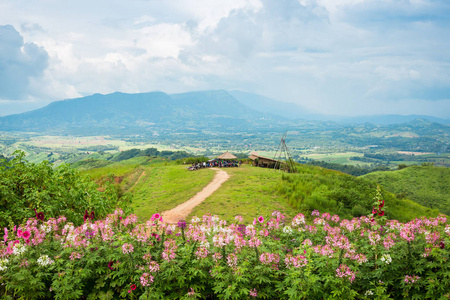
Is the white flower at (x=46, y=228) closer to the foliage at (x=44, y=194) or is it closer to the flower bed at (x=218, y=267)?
the flower bed at (x=218, y=267)

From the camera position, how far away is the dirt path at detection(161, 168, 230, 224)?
12.8m

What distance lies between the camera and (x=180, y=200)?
16.0m

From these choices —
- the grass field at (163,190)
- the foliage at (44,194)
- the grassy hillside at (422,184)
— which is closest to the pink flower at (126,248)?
the foliage at (44,194)

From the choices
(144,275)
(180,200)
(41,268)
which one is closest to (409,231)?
(144,275)

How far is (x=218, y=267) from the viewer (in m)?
5.20

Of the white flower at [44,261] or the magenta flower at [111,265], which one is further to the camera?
the magenta flower at [111,265]

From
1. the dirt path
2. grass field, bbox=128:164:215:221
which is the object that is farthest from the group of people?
the dirt path

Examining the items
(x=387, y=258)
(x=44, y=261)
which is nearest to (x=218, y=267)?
(x=387, y=258)

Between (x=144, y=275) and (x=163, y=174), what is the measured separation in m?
22.9

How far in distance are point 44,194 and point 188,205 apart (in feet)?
24.2

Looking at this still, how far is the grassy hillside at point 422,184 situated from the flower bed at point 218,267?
144 feet

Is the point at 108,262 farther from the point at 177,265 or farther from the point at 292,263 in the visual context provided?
the point at 292,263

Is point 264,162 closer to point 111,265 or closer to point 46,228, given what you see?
point 111,265

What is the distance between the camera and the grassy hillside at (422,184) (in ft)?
145
